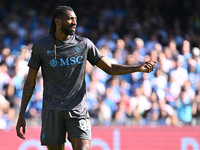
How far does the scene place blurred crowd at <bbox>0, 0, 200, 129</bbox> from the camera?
1103 cm

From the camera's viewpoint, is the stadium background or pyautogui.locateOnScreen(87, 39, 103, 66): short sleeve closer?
pyautogui.locateOnScreen(87, 39, 103, 66): short sleeve

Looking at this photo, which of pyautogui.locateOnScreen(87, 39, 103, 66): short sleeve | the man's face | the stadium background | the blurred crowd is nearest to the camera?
the man's face

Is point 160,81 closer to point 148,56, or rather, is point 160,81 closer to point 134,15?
point 148,56

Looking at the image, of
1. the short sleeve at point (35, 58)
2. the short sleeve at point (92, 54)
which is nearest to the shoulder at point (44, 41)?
the short sleeve at point (35, 58)

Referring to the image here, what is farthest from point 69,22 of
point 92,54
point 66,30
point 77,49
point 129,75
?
point 129,75

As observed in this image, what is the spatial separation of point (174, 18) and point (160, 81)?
5.65 m

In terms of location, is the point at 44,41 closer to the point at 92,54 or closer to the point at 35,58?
the point at 35,58

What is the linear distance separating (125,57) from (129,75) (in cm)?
50

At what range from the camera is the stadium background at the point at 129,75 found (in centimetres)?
1064

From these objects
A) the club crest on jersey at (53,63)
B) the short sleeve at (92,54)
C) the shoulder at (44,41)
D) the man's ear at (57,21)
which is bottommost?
the club crest on jersey at (53,63)

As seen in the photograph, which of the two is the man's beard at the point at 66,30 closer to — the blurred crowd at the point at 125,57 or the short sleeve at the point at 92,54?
the short sleeve at the point at 92,54

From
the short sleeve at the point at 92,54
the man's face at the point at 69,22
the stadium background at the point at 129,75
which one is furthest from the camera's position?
the stadium background at the point at 129,75

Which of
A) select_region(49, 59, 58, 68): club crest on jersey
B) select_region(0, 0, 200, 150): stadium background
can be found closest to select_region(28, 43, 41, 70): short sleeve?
select_region(49, 59, 58, 68): club crest on jersey

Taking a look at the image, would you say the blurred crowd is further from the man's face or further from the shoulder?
the man's face
